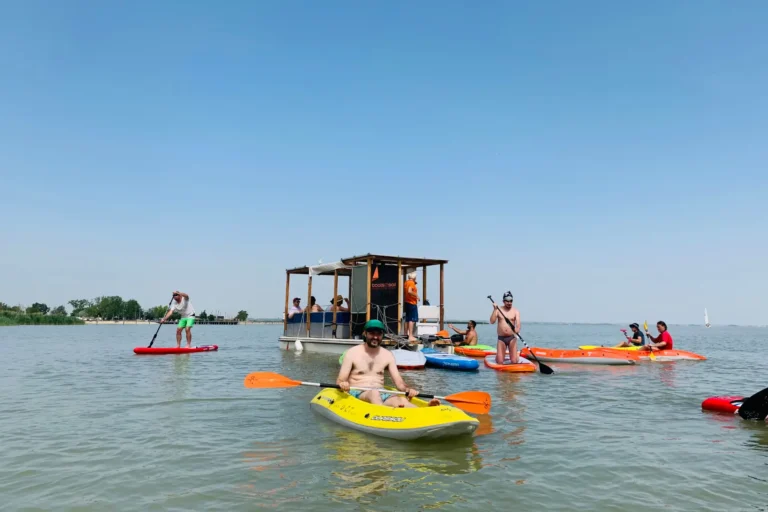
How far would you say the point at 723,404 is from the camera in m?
9.18

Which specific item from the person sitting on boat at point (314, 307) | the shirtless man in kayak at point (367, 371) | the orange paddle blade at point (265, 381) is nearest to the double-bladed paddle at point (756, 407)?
the shirtless man in kayak at point (367, 371)

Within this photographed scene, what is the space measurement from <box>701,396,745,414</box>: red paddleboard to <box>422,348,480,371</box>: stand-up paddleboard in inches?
279

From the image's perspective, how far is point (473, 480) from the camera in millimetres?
5426

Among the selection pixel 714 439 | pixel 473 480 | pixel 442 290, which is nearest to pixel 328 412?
pixel 473 480

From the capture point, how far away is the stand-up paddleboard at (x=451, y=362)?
1580cm

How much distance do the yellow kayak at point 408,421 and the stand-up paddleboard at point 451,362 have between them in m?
8.69

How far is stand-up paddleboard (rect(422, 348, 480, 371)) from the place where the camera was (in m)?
15.8

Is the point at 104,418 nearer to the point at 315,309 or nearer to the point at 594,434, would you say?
the point at 594,434

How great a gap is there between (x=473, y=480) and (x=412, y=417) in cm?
141

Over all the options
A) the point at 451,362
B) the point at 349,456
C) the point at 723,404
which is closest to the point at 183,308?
the point at 451,362

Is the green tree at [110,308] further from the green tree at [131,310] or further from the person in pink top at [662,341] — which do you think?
the person in pink top at [662,341]

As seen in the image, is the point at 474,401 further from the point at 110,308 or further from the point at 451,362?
the point at 110,308

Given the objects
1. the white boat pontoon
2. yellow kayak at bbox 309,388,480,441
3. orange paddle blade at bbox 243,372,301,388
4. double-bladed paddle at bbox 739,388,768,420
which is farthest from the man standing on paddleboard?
double-bladed paddle at bbox 739,388,768,420

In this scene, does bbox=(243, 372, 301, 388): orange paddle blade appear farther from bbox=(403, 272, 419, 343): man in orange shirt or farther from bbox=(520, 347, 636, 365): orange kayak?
bbox=(520, 347, 636, 365): orange kayak
